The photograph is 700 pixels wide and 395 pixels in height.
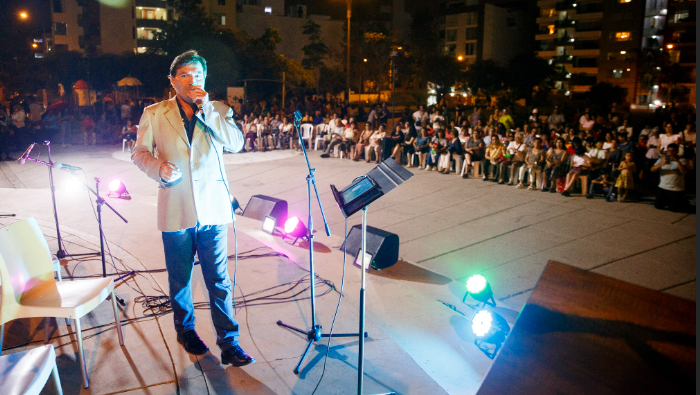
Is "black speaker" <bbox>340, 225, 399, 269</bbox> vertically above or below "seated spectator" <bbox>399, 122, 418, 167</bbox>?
below

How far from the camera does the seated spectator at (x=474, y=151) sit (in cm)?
953

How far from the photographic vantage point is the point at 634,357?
192cm

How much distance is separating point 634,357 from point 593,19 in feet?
214

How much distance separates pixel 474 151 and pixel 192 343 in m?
7.93

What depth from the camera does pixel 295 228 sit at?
5.16 meters

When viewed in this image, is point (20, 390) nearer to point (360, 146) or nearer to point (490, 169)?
point (490, 169)

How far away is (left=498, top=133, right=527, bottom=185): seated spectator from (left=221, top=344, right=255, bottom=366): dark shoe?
24.4 feet

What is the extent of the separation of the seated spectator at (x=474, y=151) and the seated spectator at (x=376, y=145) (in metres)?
2.30

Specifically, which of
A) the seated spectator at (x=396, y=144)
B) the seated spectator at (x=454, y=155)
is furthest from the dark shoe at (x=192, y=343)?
the seated spectator at (x=396, y=144)

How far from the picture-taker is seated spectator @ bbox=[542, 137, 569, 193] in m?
8.27

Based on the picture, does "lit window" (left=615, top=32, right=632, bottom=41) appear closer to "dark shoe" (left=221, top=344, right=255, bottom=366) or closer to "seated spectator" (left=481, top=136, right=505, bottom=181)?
"seated spectator" (left=481, top=136, right=505, bottom=181)

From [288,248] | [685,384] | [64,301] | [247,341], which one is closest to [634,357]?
[685,384]

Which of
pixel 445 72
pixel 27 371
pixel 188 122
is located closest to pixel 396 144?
pixel 188 122

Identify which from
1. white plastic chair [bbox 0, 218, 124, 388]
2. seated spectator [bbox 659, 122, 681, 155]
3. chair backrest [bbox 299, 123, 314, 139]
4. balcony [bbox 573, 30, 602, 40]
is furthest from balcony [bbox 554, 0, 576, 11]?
white plastic chair [bbox 0, 218, 124, 388]
